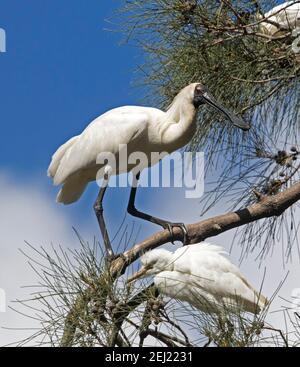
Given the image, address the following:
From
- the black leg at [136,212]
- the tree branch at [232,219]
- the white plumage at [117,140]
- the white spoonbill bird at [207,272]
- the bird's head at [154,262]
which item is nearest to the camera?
the bird's head at [154,262]

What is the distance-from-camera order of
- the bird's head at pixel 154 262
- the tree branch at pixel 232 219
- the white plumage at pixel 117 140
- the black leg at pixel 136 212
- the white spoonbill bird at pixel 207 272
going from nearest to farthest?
the bird's head at pixel 154 262 < the tree branch at pixel 232 219 < the white spoonbill bird at pixel 207 272 < the black leg at pixel 136 212 < the white plumage at pixel 117 140

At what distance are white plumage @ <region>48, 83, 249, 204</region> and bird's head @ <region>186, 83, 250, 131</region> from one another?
0.15m

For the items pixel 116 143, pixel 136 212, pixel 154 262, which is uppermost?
pixel 116 143

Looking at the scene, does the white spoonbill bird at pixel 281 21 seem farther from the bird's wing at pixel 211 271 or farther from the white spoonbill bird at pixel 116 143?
the bird's wing at pixel 211 271

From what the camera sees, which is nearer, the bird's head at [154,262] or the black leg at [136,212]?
the bird's head at [154,262]

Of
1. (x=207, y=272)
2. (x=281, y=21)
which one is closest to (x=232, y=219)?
(x=207, y=272)

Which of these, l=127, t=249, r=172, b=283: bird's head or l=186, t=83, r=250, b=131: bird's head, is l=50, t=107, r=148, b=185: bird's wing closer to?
l=186, t=83, r=250, b=131: bird's head

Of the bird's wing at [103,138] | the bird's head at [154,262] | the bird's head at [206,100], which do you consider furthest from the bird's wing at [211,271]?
the bird's wing at [103,138]

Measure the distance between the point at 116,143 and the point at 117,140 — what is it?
0.01m

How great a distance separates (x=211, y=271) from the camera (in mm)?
3266

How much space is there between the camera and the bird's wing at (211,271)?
10.6 feet

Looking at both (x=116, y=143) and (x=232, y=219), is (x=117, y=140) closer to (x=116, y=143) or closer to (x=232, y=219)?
(x=116, y=143)

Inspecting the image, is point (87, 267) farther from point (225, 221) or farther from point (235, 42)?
→ point (235, 42)
